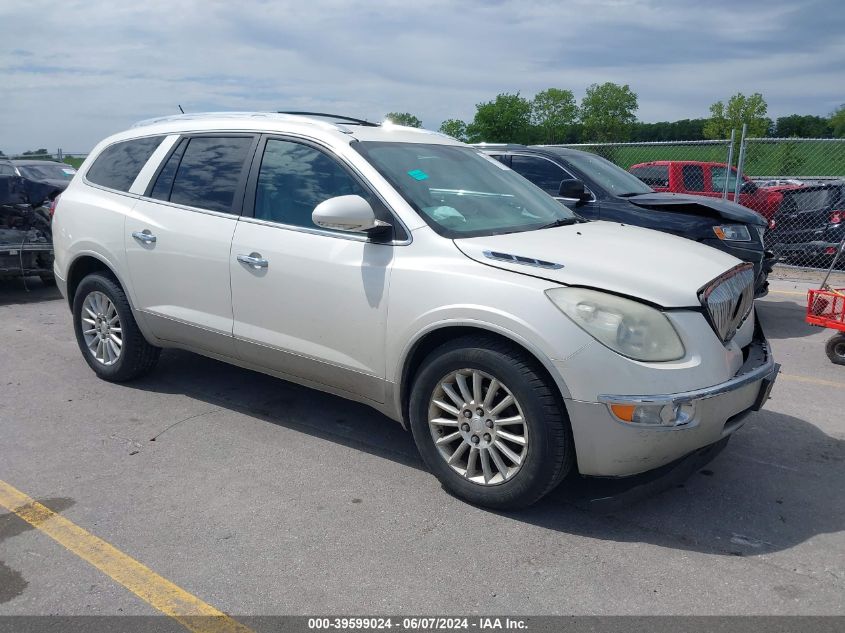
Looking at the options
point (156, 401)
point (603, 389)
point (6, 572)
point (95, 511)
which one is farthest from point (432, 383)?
point (156, 401)

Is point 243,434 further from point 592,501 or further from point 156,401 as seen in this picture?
point 592,501

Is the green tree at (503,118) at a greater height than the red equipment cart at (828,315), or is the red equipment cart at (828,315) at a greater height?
the green tree at (503,118)

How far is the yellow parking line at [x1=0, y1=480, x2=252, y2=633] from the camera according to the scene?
9.01 ft

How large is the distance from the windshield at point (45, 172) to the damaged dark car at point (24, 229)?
25.9ft

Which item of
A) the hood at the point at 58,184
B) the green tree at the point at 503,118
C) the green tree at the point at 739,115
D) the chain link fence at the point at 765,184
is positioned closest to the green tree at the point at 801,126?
the green tree at the point at 739,115

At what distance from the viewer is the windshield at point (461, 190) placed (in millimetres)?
3877

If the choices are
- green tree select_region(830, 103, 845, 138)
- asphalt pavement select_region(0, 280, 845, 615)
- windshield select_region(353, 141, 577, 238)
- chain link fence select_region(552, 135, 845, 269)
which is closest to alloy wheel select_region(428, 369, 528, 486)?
asphalt pavement select_region(0, 280, 845, 615)

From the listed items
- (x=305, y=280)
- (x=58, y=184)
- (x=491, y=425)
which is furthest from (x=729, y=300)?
(x=58, y=184)

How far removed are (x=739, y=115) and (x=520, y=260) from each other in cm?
6204

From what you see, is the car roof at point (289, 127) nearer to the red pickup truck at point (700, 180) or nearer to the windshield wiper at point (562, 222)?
the windshield wiper at point (562, 222)

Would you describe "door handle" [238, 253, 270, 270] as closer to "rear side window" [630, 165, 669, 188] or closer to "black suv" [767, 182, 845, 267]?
"black suv" [767, 182, 845, 267]

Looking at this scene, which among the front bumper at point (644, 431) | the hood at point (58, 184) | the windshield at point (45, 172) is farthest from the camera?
the windshield at point (45, 172)

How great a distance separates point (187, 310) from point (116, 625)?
2.29 meters

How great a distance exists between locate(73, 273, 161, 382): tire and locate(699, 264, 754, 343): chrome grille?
3.74 m
